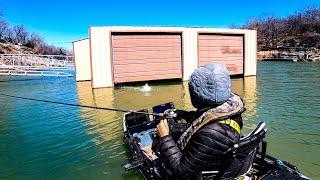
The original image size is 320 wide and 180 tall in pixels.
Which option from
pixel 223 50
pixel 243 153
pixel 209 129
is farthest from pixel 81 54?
pixel 209 129

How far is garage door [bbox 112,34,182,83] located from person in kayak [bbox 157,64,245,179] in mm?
16526

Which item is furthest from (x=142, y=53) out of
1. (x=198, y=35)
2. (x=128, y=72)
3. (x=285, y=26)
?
(x=285, y=26)

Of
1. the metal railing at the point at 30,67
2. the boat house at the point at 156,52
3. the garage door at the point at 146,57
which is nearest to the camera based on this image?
the boat house at the point at 156,52

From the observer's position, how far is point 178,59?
825 inches

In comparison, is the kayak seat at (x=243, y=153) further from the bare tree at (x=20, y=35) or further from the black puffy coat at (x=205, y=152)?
the bare tree at (x=20, y=35)

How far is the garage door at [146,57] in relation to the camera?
63.4 feet

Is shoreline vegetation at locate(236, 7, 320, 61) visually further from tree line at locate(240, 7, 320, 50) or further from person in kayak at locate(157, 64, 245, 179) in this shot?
person in kayak at locate(157, 64, 245, 179)

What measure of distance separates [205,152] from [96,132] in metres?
6.98

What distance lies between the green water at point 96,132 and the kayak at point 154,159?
1.68ft

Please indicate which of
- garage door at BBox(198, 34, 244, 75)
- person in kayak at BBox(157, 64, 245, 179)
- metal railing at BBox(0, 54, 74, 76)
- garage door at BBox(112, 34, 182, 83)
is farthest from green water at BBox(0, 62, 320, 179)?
metal railing at BBox(0, 54, 74, 76)

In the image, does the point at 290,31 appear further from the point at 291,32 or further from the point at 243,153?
the point at 243,153

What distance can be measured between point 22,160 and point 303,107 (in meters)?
8.80

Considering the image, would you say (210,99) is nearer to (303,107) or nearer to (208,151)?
(208,151)

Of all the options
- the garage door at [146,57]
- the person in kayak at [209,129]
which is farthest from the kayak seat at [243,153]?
the garage door at [146,57]
